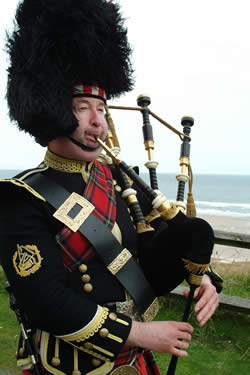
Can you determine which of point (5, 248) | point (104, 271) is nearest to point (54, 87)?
point (5, 248)

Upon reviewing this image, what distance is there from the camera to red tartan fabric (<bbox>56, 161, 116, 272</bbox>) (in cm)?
154

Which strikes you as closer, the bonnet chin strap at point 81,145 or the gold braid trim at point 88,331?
the gold braid trim at point 88,331

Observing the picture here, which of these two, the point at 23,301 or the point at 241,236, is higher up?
the point at 23,301

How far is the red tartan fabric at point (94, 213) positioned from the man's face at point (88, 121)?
170mm

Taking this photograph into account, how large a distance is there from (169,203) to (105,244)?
13.0 inches

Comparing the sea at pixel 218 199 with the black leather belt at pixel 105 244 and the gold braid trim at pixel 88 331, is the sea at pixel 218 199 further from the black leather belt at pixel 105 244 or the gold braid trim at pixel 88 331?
the gold braid trim at pixel 88 331

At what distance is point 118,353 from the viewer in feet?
4.80

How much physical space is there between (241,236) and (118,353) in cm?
215

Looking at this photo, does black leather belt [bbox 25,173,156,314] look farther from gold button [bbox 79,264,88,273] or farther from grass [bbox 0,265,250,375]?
grass [bbox 0,265,250,375]

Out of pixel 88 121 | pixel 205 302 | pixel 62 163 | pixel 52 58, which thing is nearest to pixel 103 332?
pixel 205 302

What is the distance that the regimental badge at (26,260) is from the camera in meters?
1.40

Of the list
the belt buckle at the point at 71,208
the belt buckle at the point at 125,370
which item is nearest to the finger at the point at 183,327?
the belt buckle at the point at 125,370

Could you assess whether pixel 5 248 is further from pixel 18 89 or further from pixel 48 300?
pixel 18 89

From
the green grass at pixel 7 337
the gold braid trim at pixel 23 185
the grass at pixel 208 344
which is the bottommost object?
the green grass at pixel 7 337
